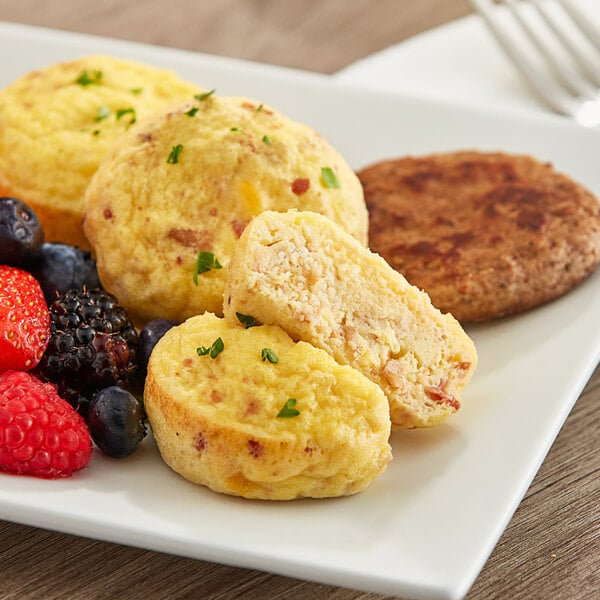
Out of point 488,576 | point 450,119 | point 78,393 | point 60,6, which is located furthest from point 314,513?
point 60,6

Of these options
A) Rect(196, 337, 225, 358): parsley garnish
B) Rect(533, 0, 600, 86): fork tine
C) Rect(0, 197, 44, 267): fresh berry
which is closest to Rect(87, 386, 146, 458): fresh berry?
Rect(196, 337, 225, 358): parsley garnish

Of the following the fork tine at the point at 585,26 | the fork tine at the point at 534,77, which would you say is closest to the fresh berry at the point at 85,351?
the fork tine at the point at 534,77

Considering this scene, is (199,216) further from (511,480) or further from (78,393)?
(511,480)

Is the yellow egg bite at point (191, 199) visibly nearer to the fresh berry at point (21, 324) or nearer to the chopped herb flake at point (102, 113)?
the fresh berry at point (21, 324)

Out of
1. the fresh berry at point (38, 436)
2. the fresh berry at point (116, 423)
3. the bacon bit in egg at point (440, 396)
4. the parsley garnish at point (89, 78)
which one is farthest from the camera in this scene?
the parsley garnish at point (89, 78)

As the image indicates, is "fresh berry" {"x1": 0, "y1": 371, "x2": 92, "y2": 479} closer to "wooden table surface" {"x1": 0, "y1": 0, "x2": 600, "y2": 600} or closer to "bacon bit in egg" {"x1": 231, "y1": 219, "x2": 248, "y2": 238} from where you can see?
"wooden table surface" {"x1": 0, "y1": 0, "x2": 600, "y2": 600}

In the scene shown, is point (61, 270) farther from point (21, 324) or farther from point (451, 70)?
point (451, 70)
